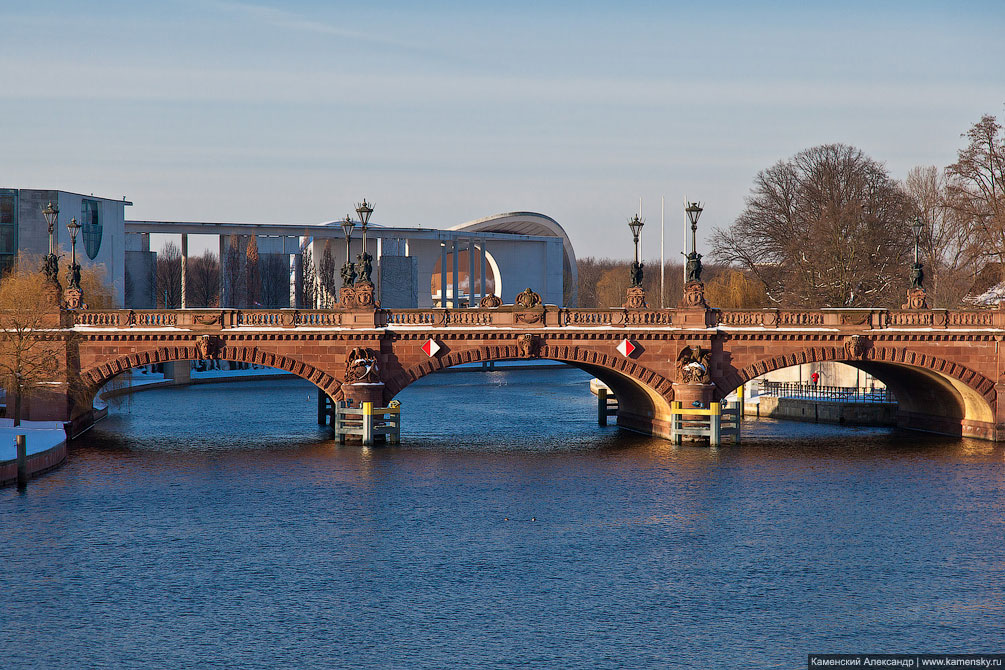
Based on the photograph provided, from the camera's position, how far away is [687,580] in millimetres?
29859

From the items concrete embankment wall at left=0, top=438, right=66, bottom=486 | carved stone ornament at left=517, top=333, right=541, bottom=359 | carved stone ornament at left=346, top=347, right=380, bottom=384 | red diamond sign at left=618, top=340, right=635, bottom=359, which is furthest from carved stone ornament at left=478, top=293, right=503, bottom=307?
concrete embankment wall at left=0, top=438, right=66, bottom=486

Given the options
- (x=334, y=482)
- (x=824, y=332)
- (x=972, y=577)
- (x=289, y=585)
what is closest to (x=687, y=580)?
(x=972, y=577)

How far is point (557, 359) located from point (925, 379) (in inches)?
763

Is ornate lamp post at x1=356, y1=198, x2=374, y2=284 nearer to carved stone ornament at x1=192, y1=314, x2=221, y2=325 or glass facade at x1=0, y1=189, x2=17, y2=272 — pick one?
carved stone ornament at x1=192, y1=314, x2=221, y2=325

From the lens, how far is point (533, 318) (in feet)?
175

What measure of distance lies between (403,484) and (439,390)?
4969 cm

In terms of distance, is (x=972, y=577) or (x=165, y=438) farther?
(x=165, y=438)

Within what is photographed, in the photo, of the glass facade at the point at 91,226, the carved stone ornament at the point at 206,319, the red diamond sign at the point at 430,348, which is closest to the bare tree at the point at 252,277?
the glass facade at the point at 91,226

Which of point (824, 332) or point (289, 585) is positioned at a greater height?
point (824, 332)

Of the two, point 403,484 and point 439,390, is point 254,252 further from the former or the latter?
point 403,484

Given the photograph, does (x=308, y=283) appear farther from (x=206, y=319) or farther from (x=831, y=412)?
(x=206, y=319)

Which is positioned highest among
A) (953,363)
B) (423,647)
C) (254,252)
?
(254,252)

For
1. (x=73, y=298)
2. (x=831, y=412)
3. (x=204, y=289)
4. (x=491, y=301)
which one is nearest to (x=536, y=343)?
(x=491, y=301)

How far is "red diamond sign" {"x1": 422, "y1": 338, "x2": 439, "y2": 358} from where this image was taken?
52.8 metres
